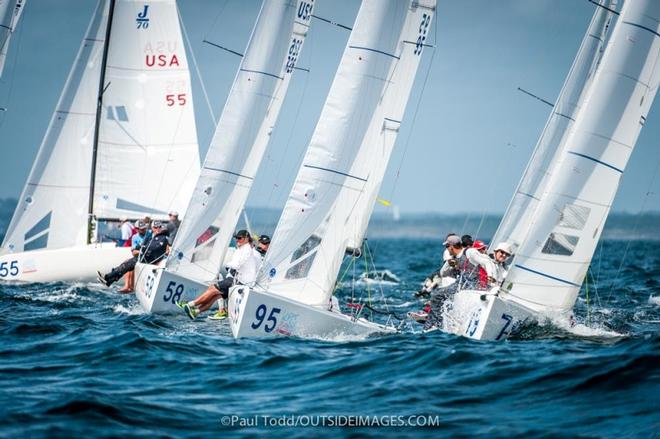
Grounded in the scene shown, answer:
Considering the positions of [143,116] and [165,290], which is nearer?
[165,290]

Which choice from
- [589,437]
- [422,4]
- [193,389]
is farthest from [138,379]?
[422,4]

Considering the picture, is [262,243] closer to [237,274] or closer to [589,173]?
[237,274]

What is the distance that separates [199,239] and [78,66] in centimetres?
697

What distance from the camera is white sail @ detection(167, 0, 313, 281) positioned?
15.4m

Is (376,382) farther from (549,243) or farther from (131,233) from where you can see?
(131,233)

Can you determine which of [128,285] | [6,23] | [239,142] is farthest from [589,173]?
[6,23]

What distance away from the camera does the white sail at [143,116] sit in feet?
67.8

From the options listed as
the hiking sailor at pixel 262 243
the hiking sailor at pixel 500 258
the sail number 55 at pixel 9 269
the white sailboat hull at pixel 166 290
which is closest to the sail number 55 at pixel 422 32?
the hiking sailor at pixel 500 258

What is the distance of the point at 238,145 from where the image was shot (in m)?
15.6

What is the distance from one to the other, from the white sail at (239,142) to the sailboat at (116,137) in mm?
5424

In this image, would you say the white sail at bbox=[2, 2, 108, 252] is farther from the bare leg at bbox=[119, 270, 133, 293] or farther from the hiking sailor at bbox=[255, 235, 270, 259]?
the hiking sailor at bbox=[255, 235, 270, 259]

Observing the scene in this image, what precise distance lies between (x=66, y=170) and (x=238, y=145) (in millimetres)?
6060

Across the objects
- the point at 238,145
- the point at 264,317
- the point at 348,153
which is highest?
the point at 348,153

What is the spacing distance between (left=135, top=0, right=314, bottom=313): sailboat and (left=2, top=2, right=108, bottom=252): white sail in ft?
15.7
